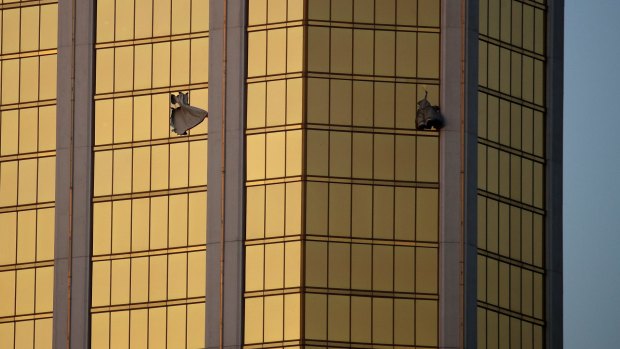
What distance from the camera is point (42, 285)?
135m

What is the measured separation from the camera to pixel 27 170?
13688 cm

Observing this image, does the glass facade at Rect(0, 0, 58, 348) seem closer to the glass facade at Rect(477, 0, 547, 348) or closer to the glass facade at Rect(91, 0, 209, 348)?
the glass facade at Rect(91, 0, 209, 348)

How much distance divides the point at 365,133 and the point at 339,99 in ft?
7.79

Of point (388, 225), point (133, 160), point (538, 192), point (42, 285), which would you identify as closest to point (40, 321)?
point (42, 285)

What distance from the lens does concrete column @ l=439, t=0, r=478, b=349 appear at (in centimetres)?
12988

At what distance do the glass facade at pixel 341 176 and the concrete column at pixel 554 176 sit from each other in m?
9.24

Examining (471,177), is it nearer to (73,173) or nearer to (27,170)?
(73,173)

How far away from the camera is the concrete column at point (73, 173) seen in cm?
13350

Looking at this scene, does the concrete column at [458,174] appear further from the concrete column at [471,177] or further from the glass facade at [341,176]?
the glass facade at [341,176]

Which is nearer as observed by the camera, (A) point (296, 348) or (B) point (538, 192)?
(A) point (296, 348)

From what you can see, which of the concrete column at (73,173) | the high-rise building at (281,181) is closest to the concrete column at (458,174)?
the high-rise building at (281,181)

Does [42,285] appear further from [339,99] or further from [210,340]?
[339,99]

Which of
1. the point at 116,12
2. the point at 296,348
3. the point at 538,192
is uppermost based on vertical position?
the point at 116,12

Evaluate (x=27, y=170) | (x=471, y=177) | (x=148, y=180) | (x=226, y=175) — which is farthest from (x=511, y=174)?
(x=27, y=170)
